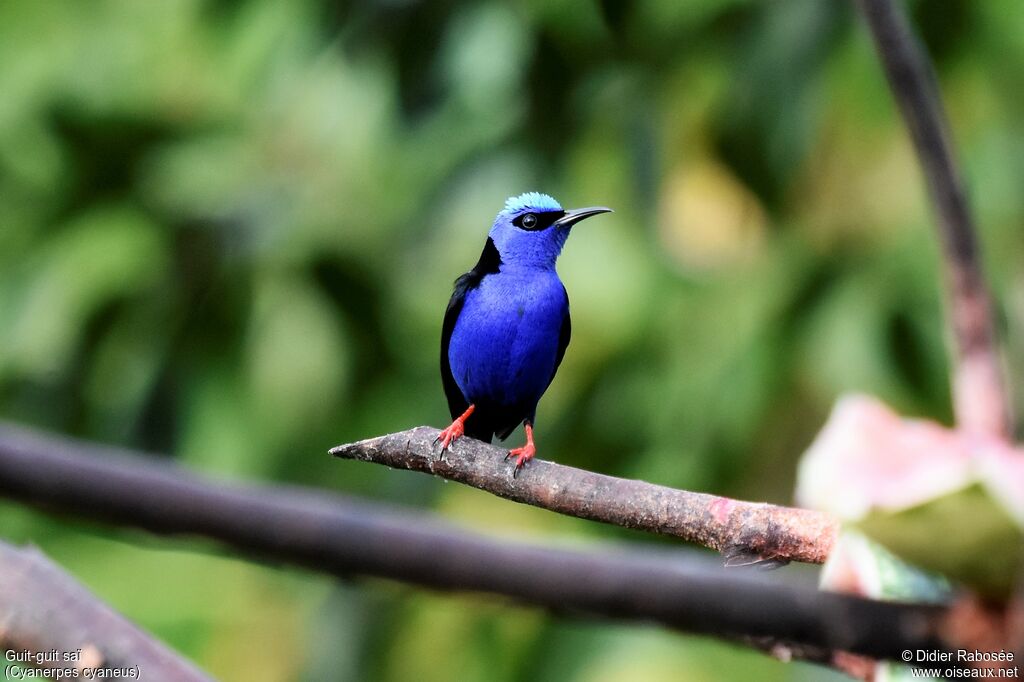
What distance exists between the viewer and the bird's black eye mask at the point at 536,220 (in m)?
2.05

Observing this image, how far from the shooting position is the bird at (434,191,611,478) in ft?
6.64

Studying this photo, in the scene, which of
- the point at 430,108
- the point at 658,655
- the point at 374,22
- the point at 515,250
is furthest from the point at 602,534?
the point at 515,250

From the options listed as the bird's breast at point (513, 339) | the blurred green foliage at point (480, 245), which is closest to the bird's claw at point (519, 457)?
the bird's breast at point (513, 339)

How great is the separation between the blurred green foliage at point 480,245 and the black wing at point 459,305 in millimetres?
1269

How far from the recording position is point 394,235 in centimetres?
469

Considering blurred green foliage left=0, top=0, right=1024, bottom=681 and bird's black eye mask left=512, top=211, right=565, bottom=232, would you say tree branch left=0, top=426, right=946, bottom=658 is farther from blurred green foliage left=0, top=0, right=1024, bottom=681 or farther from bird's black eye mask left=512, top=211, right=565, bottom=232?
blurred green foliage left=0, top=0, right=1024, bottom=681

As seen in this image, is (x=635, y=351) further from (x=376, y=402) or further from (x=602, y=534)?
(x=376, y=402)

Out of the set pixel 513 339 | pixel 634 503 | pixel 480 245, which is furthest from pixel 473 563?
pixel 480 245

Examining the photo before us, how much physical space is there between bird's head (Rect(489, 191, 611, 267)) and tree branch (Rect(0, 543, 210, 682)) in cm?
102

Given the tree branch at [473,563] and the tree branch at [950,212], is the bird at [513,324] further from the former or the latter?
the tree branch at [473,563]

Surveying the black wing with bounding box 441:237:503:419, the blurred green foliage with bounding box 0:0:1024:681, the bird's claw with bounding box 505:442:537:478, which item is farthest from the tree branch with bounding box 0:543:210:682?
the blurred green foliage with bounding box 0:0:1024:681

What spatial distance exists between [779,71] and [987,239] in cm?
127

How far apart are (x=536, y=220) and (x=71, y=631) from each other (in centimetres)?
112

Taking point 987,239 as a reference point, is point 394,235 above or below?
below
